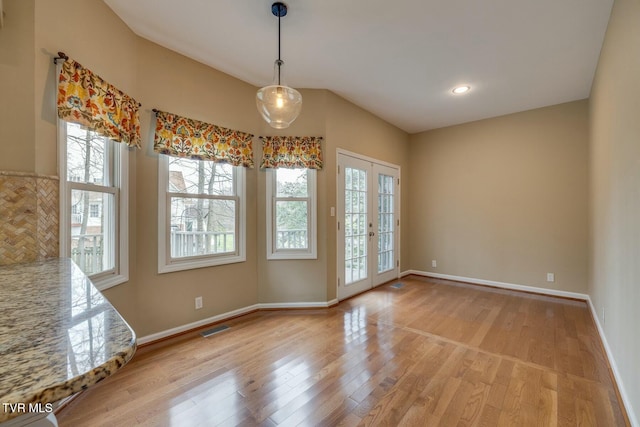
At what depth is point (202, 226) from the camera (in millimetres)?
2920

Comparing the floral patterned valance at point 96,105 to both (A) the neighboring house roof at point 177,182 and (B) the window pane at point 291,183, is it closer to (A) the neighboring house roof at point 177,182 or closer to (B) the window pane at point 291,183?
(A) the neighboring house roof at point 177,182

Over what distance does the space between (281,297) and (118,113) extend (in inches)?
97.5

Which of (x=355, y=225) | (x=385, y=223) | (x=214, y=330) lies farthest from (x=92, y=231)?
(x=385, y=223)

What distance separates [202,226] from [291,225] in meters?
1.03

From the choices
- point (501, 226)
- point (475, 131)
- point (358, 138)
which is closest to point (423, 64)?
point (358, 138)

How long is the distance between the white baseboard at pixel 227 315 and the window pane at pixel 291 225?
28.3 inches

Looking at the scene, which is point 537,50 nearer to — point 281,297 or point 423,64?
point 423,64

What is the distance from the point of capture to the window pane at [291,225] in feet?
11.1

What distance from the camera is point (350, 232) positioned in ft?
12.9

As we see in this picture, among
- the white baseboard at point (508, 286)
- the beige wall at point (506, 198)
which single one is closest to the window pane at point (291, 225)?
the white baseboard at point (508, 286)

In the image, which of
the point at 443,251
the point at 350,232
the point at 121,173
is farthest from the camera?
the point at 443,251

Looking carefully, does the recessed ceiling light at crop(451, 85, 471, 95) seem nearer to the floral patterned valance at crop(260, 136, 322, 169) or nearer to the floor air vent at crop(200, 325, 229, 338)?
the floral patterned valance at crop(260, 136, 322, 169)

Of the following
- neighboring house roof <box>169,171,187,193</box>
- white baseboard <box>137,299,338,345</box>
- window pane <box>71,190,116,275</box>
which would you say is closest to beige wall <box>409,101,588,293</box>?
white baseboard <box>137,299,338,345</box>

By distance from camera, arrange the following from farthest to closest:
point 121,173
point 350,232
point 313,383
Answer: point 350,232
point 121,173
point 313,383
